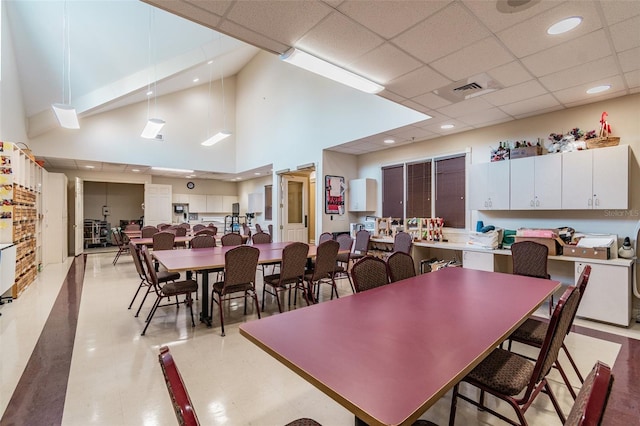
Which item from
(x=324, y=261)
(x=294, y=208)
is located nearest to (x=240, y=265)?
(x=324, y=261)

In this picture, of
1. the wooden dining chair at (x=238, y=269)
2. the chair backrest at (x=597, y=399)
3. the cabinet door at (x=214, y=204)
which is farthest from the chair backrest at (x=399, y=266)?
the cabinet door at (x=214, y=204)

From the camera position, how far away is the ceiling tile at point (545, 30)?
212 centimetres

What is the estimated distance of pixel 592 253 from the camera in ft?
11.6

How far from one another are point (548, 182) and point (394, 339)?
3935mm

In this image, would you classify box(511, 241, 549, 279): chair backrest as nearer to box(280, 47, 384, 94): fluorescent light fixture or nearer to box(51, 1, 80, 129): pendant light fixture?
box(280, 47, 384, 94): fluorescent light fixture

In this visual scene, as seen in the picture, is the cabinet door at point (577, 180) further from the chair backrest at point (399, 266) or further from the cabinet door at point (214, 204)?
the cabinet door at point (214, 204)

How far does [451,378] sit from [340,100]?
5880 mm

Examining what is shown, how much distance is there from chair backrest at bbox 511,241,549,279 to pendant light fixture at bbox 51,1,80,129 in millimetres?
7040

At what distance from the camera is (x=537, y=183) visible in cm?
412

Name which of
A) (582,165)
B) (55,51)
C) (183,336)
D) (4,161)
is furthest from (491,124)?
(55,51)

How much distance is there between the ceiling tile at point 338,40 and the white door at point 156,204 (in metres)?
9.43

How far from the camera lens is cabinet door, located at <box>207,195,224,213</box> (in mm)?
12000

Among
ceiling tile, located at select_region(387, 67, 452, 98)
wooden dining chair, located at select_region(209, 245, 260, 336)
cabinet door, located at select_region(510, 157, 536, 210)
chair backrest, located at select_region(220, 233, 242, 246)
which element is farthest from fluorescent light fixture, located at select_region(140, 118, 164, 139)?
cabinet door, located at select_region(510, 157, 536, 210)

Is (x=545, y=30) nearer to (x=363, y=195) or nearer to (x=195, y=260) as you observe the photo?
(x=195, y=260)
